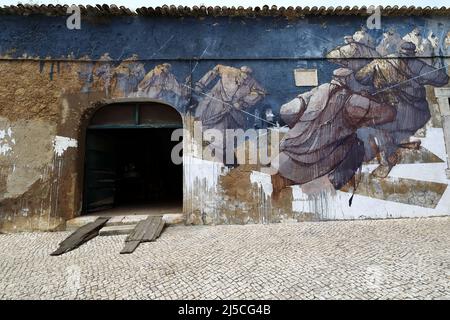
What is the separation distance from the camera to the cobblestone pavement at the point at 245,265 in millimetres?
2555

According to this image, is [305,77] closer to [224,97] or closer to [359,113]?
[359,113]

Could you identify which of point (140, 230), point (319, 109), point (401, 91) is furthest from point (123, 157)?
point (401, 91)

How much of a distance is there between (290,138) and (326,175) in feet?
3.95

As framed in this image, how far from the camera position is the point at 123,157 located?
825 centimetres

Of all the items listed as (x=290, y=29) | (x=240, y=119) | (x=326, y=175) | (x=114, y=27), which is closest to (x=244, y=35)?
(x=290, y=29)

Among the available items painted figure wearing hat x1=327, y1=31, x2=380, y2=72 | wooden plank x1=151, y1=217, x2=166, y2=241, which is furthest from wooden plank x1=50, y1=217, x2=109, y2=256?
painted figure wearing hat x1=327, y1=31, x2=380, y2=72

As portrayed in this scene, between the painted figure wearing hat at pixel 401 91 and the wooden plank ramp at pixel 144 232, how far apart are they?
16.7 ft

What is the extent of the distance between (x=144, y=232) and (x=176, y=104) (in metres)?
2.96

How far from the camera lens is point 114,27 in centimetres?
573

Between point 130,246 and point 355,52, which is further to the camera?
point 355,52

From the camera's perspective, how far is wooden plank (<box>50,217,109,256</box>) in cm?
402

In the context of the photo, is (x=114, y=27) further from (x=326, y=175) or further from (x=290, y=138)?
(x=326, y=175)

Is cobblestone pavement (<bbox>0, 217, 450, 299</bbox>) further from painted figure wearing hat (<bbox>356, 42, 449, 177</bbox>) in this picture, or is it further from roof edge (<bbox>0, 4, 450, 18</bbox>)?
roof edge (<bbox>0, 4, 450, 18</bbox>)

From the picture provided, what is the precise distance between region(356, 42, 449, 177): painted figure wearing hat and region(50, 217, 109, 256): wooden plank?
6.34 meters
